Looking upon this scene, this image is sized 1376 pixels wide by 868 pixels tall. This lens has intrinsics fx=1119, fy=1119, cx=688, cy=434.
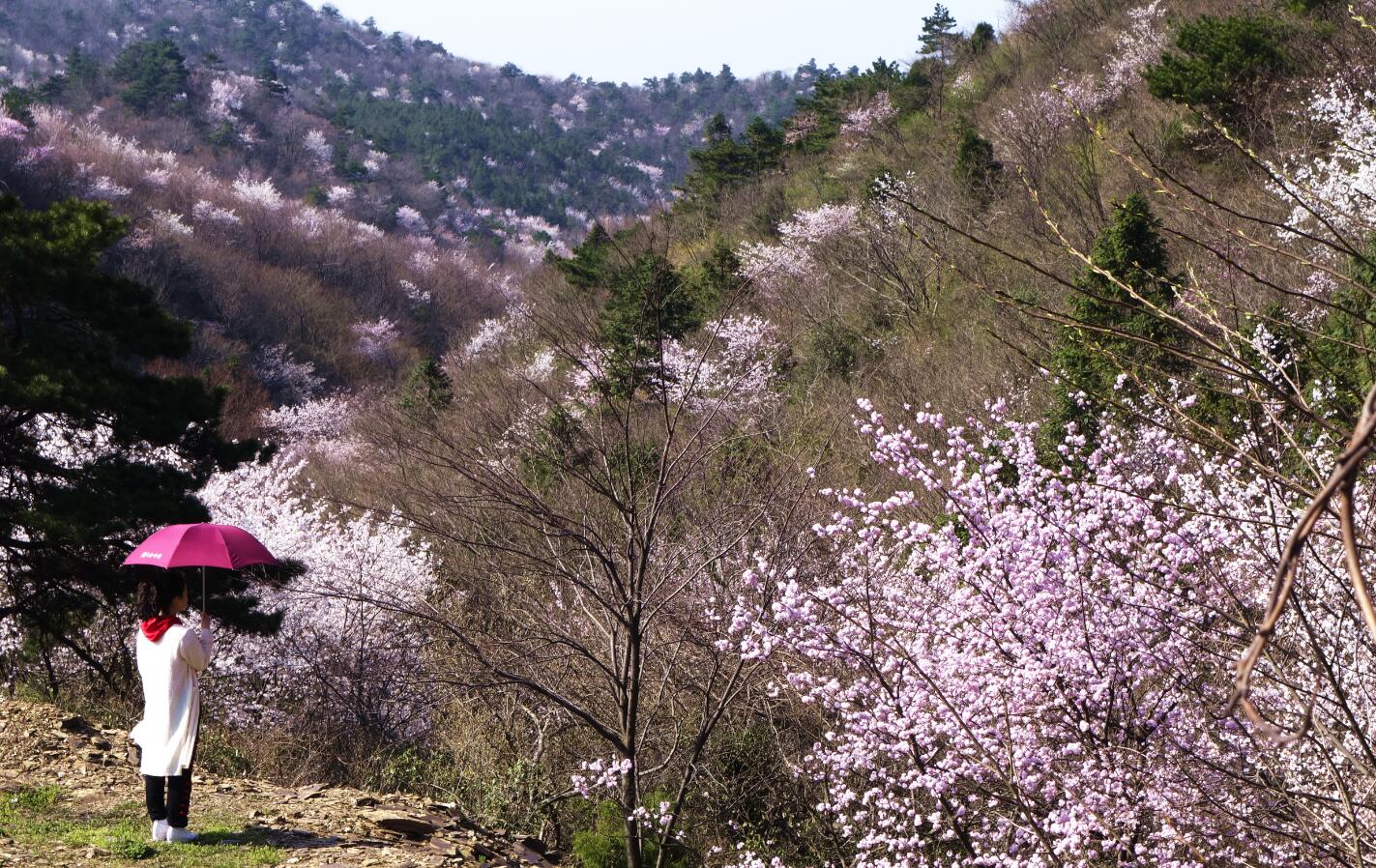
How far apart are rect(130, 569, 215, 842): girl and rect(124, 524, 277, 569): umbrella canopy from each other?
0.25 meters

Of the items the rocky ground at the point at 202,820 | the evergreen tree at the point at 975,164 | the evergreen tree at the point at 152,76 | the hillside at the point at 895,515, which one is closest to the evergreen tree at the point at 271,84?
the evergreen tree at the point at 152,76

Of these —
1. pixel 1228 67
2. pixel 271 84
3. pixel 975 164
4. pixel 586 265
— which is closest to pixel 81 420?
pixel 975 164

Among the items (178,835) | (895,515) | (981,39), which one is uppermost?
(981,39)

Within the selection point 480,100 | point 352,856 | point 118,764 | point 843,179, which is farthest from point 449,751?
point 480,100

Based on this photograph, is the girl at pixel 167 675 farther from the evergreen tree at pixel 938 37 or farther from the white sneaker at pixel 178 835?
the evergreen tree at pixel 938 37

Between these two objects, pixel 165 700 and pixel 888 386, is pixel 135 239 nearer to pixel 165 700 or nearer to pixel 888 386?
pixel 888 386

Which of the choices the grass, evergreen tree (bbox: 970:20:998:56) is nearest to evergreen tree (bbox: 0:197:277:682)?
the grass

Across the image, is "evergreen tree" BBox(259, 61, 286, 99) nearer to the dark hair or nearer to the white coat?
the dark hair

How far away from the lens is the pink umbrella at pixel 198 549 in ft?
20.9

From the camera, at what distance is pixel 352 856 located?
6441 millimetres

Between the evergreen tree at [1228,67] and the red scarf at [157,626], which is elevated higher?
the evergreen tree at [1228,67]

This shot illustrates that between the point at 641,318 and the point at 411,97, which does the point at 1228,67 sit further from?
Answer: the point at 411,97

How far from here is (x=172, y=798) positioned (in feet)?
20.3

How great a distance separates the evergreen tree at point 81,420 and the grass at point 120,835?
4.12 metres
